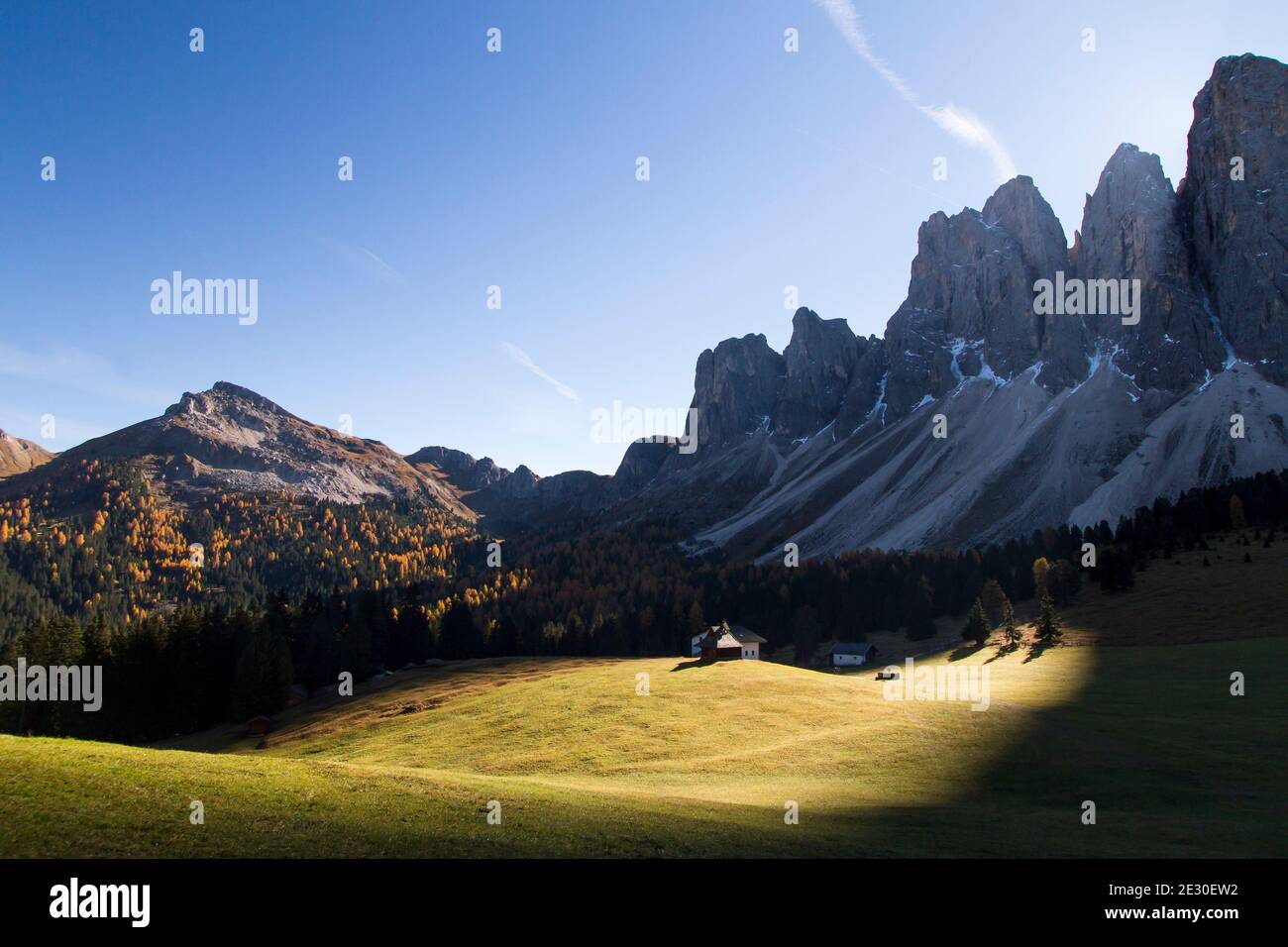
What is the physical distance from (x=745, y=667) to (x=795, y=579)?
231 ft

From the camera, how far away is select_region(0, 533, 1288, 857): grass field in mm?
20969

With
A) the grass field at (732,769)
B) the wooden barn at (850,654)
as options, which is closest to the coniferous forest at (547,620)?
the grass field at (732,769)

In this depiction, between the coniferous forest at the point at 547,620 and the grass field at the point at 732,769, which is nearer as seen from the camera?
the grass field at the point at 732,769

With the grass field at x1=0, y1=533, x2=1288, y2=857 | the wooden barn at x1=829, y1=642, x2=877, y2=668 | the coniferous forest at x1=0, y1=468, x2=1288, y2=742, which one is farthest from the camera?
the wooden barn at x1=829, y1=642, x2=877, y2=668

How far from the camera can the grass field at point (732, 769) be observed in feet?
68.8

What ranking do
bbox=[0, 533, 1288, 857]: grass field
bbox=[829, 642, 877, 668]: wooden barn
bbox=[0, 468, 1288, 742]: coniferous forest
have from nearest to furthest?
1. bbox=[0, 533, 1288, 857]: grass field
2. bbox=[0, 468, 1288, 742]: coniferous forest
3. bbox=[829, 642, 877, 668]: wooden barn

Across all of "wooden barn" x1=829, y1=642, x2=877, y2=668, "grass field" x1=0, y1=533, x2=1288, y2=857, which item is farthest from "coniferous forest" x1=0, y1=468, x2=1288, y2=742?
"wooden barn" x1=829, y1=642, x2=877, y2=668

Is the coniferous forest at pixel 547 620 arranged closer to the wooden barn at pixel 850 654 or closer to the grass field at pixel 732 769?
Answer: the grass field at pixel 732 769

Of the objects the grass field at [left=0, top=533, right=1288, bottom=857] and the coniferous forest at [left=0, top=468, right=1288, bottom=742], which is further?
the coniferous forest at [left=0, top=468, right=1288, bottom=742]

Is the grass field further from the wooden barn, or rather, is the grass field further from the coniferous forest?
the wooden barn

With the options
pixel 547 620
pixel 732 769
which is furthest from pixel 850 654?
pixel 547 620

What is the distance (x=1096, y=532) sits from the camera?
133 m
